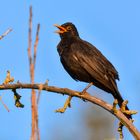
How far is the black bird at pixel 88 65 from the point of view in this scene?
27.2 feet

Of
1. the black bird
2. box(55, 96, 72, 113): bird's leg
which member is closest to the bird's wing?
the black bird

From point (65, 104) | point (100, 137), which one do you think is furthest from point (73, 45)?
point (65, 104)

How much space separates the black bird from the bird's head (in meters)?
0.59

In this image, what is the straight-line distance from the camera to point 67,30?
9930mm

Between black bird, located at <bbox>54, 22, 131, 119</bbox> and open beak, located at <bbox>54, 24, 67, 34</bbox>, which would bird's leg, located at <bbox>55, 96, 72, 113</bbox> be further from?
open beak, located at <bbox>54, 24, 67, 34</bbox>

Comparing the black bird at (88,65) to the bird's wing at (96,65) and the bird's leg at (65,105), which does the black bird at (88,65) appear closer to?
the bird's wing at (96,65)

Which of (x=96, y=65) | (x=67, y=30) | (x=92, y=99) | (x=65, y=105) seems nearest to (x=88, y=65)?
(x=96, y=65)

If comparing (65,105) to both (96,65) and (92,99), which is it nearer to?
(92,99)

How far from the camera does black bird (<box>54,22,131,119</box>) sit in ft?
27.2

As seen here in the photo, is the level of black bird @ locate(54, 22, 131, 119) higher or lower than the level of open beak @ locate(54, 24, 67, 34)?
lower

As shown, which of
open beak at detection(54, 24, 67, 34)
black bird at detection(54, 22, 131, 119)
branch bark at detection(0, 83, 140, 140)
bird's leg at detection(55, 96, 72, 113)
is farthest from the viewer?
open beak at detection(54, 24, 67, 34)

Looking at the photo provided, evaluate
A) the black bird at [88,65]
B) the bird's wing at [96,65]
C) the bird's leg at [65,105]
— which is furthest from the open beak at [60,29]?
the bird's leg at [65,105]

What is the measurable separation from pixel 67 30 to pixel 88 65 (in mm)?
1563

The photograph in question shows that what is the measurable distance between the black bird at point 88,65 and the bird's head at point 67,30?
1.92 ft
